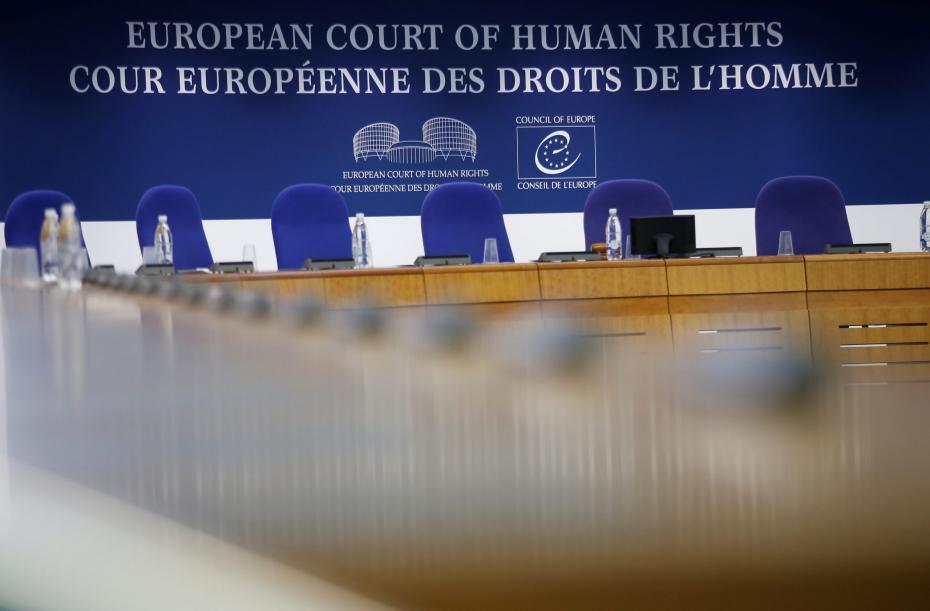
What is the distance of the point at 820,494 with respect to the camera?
0.20m

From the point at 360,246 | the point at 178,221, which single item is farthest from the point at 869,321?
the point at 178,221

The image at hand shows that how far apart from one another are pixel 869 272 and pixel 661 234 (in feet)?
3.15

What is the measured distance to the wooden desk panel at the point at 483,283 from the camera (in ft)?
14.4

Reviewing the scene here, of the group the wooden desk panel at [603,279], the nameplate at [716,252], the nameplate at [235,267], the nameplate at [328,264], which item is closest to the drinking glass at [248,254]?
the nameplate at [235,267]

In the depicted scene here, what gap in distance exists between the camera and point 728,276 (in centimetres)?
453

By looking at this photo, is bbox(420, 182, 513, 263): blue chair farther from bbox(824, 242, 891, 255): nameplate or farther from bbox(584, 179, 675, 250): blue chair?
bbox(824, 242, 891, 255): nameplate

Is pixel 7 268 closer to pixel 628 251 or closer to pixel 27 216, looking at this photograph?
pixel 27 216

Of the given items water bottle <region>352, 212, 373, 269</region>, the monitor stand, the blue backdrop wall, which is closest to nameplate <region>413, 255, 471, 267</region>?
water bottle <region>352, 212, 373, 269</region>

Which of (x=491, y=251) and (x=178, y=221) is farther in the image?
(x=178, y=221)

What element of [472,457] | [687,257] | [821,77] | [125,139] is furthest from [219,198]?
[472,457]

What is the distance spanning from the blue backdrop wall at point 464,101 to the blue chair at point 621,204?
2419mm

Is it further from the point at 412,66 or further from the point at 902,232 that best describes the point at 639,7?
the point at 902,232

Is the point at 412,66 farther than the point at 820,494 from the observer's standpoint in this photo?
Yes

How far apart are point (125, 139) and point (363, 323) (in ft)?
24.8
